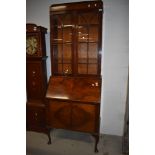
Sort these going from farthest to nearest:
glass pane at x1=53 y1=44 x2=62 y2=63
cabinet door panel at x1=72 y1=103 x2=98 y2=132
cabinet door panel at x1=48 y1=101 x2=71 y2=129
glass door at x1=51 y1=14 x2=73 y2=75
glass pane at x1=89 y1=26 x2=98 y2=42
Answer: glass pane at x1=53 y1=44 x2=62 y2=63 < glass door at x1=51 y1=14 x2=73 y2=75 < glass pane at x1=89 y1=26 x2=98 y2=42 < cabinet door panel at x1=48 y1=101 x2=71 y2=129 < cabinet door panel at x1=72 y1=103 x2=98 y2=132

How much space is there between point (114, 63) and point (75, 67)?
70 cm

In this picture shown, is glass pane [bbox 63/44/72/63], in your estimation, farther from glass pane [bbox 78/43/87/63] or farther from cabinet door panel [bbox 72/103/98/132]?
cabinet door panel [bbox 72/103/98/132]

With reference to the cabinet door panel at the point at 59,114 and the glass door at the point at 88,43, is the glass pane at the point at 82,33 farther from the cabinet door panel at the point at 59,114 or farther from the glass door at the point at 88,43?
the cabinet door panel at the point at 59,114

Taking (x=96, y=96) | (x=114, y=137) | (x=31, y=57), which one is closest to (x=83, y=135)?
(x=114, y=137)

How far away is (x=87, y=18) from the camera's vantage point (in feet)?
8.71

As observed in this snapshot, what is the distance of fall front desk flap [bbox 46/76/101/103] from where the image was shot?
246 cm

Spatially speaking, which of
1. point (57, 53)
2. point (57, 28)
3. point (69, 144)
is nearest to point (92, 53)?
point (57, 53)

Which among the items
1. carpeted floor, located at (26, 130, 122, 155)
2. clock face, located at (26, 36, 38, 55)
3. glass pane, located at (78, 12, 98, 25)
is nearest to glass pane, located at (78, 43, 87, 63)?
glass pane, located at (78, 12, 98, 25)

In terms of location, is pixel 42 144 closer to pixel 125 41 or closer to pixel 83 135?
pixel 83 135

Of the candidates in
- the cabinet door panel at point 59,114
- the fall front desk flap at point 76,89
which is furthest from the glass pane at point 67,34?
the cabinet door panel at point 59,114

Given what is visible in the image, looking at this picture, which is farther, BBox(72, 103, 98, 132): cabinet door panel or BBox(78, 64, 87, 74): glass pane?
BBox(78, 64, 87, 74): glass pane
